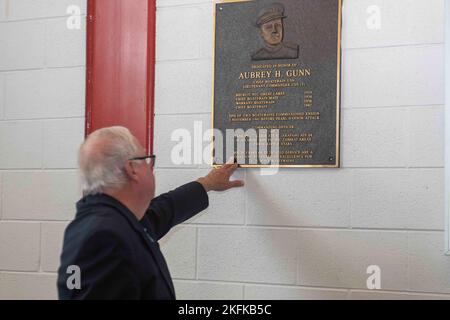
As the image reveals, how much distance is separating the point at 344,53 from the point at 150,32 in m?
0.88

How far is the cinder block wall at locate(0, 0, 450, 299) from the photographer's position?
2234mm

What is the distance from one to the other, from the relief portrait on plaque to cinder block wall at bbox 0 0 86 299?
87 centimetres

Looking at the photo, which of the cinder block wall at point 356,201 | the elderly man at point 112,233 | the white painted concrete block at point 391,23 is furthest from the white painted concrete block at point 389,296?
the white painted concrete block at point 391,23

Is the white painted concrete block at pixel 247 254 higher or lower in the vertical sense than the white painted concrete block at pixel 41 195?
lower

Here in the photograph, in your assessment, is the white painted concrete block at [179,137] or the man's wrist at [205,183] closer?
the man's wrist at [205,183]

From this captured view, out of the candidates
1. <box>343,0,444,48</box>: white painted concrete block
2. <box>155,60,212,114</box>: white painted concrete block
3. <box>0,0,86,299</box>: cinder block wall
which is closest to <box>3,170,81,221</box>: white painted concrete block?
<box>0,0,86,299</box>: cinder block wall

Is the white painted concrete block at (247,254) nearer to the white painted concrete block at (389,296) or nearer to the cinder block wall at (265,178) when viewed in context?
the cinder block wall at (265,178)

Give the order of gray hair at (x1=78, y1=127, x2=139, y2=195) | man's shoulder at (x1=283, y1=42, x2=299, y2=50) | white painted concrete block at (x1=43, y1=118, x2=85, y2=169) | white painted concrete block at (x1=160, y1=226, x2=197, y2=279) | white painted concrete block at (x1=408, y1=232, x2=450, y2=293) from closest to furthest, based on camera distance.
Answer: gray hair at (x1=78, y1=127, x2=139, y2=195), white painted concrete block at (x1=408, y1=232, x2=450, y2=293), man's shoulder at (x1=283, y1=42, x2=299, y2=50), white painted concrete block at (x1=160, y1=226, x2=197, y2=279), white painted concrete block at (x1=43, y1=118, x2=85, y2=169)

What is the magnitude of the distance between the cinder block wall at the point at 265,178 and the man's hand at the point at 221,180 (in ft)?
0.20

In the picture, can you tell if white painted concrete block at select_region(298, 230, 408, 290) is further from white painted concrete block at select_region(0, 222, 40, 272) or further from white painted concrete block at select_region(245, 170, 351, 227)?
white painted concrete block at select_region(0, 222, 40, 272)

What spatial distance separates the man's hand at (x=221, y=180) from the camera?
7.93 ft

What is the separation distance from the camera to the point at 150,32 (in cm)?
260

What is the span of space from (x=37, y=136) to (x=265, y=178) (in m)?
1.14
